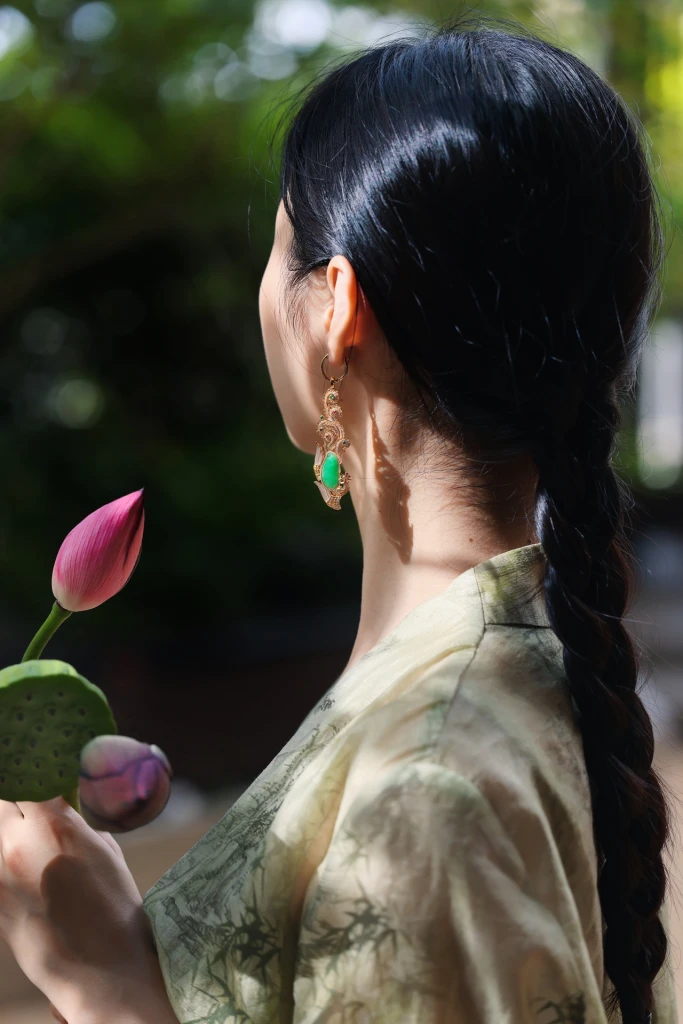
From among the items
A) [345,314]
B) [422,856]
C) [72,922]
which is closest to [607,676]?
[422,856]

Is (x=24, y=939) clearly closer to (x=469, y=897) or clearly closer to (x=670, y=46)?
(x=469, y=897)

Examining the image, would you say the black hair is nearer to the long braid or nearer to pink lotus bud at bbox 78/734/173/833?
the long braid

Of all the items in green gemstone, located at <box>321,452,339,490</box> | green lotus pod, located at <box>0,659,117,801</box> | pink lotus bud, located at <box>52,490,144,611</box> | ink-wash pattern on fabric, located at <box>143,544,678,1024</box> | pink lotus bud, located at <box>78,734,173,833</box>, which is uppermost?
pink lotus bud, located at <box>52,490,144,611</box>

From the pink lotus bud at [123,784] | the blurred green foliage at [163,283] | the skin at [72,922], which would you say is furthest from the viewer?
the blurred green foliage at [163,283]

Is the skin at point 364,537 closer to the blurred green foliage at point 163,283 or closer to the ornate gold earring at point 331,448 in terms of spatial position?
the ornate gold earring at point 331,448

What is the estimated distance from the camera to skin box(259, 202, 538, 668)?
3.02 feet

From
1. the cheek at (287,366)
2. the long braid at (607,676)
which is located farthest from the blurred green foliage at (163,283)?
the long braid at (607,676)

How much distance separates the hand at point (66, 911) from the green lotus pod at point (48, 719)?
16 cm

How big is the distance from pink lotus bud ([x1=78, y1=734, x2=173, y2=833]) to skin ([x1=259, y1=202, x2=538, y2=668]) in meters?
0.39

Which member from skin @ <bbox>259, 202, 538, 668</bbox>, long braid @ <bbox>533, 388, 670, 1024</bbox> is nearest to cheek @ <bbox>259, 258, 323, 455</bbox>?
skin @ <bbox>259, 202, 538, 668</bbox>

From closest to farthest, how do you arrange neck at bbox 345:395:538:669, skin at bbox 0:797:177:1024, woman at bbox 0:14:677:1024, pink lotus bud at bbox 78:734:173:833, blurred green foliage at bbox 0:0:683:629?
pink lotus bud at bbox 78:734:173:833 → woman at bbox 0:14:677:1024 → skin at bbox 0:797:177:1024 → neck at bbox 345:395:538:669 → blurred green foliage at bbox 0:0:683:629

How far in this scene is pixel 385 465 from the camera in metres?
0.97

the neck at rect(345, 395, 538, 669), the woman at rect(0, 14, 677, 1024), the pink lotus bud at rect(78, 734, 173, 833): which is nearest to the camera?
the pink lotus bud at rect(78, 734, 173, 833)

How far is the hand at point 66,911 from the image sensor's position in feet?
2.72
